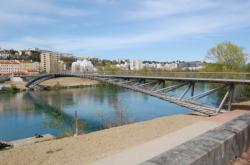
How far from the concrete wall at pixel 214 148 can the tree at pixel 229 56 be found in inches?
1732

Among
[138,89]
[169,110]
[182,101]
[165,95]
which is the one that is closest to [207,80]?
[182,101]

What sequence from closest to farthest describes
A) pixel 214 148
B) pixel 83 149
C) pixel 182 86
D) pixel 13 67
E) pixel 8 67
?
pixel 214 148
pixel 83 149
pixel 182 86
pixel 8 67
pixel 13 67

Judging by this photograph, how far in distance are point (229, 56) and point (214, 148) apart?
156 ft

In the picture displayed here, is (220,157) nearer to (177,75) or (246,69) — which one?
(177,75)

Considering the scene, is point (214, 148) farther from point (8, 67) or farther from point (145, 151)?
point (8, 67)

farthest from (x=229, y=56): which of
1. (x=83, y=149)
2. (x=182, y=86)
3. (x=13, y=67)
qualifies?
(x=13, y=67)

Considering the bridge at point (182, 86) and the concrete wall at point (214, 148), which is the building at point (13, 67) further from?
the concrete wall at point (214, 148)

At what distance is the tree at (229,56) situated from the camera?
47.5m

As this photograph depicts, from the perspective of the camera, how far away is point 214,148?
3.54 m

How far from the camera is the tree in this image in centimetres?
4749

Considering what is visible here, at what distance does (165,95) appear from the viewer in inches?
1188

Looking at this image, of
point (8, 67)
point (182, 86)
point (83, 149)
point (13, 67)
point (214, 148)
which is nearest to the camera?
point (214, 148)

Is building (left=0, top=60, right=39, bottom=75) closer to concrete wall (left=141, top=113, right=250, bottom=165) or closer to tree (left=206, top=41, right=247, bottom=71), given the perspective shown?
tree (left=206, top=41, right=247, bottom=71)

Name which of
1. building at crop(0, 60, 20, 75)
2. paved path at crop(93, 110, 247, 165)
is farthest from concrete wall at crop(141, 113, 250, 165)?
building at crop(0, 60, 20, 75)
